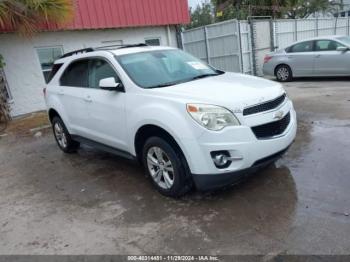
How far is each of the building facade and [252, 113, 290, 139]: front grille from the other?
8525 millimetres

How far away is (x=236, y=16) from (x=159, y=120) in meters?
21.7

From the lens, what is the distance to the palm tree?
27.3 ft

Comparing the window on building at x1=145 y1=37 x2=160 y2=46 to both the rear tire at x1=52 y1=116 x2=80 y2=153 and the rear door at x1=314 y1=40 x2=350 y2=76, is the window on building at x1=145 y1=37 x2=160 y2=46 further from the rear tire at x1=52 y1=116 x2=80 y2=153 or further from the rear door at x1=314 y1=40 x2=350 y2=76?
the rear tire at x1=52 y1=116 x2=80 y2=153

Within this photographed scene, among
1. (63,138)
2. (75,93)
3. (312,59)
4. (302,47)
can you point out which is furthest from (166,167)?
(302,47)

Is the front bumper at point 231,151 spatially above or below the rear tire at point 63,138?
above

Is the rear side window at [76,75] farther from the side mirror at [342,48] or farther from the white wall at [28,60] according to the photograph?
the side mirror at [342,48]

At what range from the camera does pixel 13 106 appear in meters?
10.5

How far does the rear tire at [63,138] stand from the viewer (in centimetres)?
620

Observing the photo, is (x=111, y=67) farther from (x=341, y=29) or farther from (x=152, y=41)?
(x=341, y=29)

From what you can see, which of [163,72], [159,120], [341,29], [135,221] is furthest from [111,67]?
[341,29]

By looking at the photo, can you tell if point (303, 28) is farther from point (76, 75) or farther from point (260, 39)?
point (76, 75)

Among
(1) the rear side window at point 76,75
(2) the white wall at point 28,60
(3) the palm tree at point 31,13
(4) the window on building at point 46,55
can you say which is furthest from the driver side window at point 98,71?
(4) the window on building at point 46,55

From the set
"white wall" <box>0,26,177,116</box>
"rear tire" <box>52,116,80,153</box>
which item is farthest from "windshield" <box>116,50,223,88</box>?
"white wall" <box>0,26,177,116</box>

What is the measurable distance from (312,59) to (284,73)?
1.17 meters
